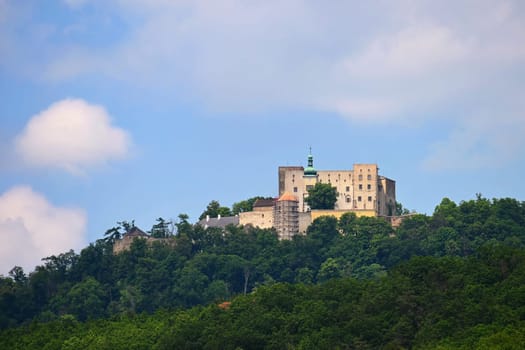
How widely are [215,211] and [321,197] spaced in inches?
652

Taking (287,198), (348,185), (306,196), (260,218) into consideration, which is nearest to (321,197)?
(306,196)

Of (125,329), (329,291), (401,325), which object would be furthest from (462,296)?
(125,329)

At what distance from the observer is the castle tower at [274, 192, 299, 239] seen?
146 m

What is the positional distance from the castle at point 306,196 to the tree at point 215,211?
9419mm

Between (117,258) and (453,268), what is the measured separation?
56898mm

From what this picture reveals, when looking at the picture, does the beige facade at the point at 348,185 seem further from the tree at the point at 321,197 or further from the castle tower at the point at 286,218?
the castle tower at the point at 286,218

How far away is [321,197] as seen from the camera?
148 m

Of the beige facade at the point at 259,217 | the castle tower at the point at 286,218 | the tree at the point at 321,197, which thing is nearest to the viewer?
the castle tower at the point at 286,218

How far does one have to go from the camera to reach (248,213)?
5886 inches

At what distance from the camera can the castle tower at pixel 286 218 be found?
478 ft

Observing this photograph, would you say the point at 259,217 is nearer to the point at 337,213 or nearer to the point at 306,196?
the point at 306,196

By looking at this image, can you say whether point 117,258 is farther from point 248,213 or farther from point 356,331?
point 356,331

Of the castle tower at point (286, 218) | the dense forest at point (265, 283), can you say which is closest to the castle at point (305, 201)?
the castle tower at point (286, 218)

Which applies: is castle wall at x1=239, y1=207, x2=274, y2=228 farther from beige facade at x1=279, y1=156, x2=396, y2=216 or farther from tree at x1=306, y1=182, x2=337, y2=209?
tree at x1=306, y1=182, x2=337, y2=209
